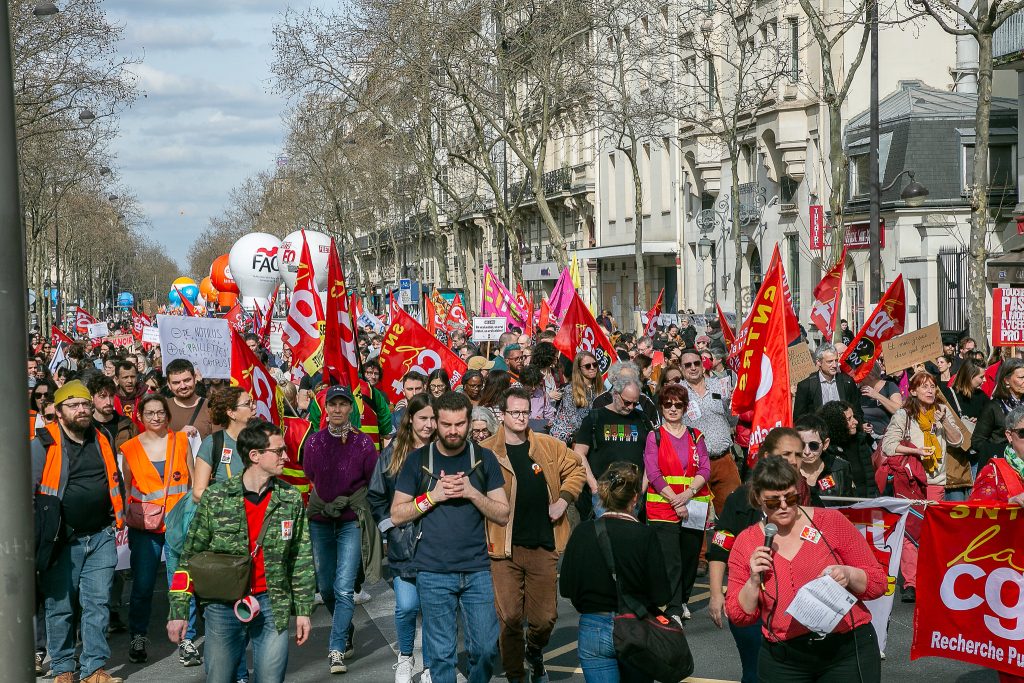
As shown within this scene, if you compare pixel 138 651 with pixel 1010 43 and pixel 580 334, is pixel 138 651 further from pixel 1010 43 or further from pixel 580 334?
pixel 1010 43

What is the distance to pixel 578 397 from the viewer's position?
11.7 metres

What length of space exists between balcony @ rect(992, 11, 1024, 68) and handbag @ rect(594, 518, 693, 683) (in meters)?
24.8

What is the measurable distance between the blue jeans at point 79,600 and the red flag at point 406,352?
6605 millimetres

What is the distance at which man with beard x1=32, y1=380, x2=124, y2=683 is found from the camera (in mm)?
8438

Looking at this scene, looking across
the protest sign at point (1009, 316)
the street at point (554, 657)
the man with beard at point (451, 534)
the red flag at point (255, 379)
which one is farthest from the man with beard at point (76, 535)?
the protest sign at point (1009, 316)

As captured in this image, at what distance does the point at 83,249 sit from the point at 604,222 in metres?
38.2

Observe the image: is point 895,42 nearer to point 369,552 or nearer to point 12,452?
point 369,552

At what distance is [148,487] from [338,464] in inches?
52.7

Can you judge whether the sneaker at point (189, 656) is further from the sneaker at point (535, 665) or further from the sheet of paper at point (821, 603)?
the sheet of paper at point (821, 603)

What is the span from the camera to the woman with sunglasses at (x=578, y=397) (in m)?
11.6

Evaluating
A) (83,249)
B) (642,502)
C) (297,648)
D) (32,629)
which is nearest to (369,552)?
(297,648)

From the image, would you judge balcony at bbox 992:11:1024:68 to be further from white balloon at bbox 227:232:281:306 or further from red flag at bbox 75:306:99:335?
white balloon at bbox 227:232:281:306

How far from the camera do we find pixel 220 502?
653 centimetres

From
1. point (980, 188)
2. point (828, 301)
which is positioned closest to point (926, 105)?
point (980, 188)
